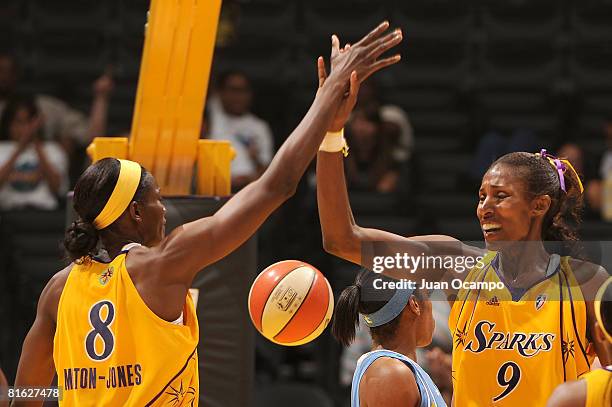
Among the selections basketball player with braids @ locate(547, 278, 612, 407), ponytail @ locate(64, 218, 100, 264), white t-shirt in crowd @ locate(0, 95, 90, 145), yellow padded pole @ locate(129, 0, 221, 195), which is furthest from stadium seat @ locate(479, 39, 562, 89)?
basketball player with braids @ locate(547, 278, 612, 407)

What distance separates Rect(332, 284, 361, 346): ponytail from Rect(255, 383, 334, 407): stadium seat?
2.84 metres

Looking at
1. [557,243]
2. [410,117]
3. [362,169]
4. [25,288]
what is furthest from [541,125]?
[557,243]

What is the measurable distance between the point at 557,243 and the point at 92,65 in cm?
717

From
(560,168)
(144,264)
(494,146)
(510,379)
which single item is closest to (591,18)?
(494,146)

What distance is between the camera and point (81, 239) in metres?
4.12

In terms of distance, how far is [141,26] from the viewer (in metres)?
10.9

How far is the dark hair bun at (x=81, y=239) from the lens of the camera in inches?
163

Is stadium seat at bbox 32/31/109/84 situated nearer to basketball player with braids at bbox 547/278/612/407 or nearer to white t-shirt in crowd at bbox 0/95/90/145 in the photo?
white t-shirt in crowd at bbox 0/95/90/145

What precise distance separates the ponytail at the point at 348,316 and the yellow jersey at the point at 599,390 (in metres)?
1.00

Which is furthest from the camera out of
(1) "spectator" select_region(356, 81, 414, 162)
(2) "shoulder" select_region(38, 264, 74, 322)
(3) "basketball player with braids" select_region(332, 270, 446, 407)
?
(1) "spectator" select_region(356, 81, 414, 162)

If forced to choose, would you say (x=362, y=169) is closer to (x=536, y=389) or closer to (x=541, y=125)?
(x=541, y=125)

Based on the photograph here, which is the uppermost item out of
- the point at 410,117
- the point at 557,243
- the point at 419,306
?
the point at 410,117

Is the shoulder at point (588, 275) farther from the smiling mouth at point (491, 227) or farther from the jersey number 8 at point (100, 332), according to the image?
the jersey number 8 at point (100, 332)

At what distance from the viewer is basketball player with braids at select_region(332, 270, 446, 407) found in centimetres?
392
